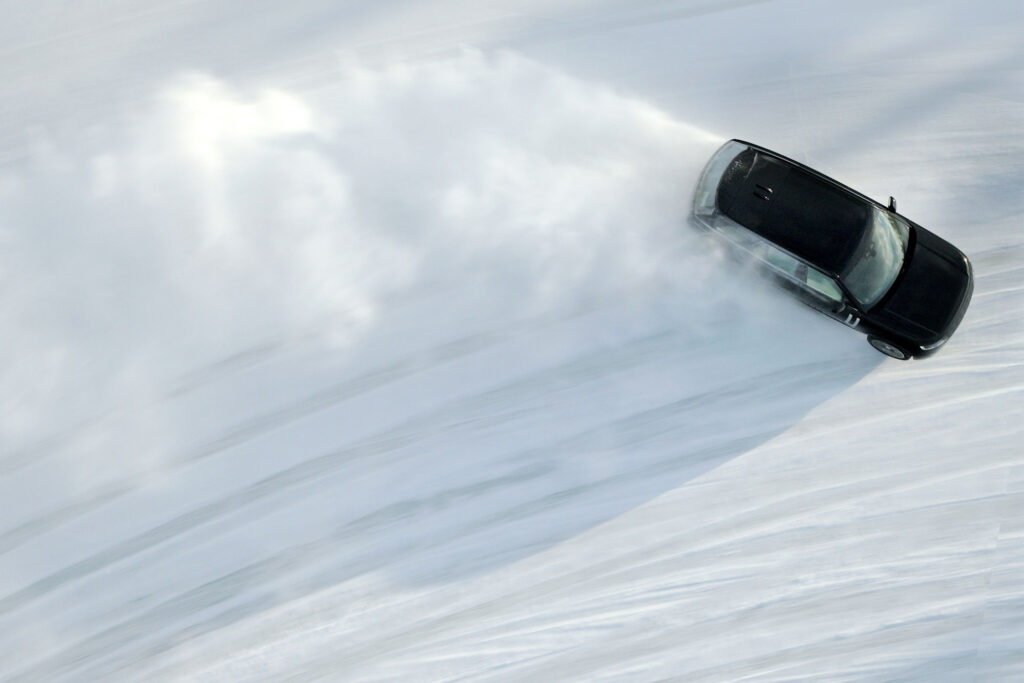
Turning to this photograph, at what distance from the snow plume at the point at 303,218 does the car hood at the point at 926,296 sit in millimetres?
1783

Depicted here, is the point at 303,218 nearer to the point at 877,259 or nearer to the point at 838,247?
the point at 838,247

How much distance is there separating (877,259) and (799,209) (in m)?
0.82

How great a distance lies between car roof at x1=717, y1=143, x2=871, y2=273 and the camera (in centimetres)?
648

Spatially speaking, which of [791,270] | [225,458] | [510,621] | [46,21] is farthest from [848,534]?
[46,21]

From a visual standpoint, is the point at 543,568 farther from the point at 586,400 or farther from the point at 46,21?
the point at 46,21

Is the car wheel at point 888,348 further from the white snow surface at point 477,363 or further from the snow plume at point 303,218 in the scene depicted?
the snow plume at point 303,218

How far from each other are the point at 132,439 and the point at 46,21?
3959 mm

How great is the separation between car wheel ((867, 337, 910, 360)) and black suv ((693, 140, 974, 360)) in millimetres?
22

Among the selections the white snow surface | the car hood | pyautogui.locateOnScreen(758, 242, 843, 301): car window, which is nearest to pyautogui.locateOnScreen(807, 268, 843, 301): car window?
pyautogui.locateOnScreen(758, 242, 843, 301): car window

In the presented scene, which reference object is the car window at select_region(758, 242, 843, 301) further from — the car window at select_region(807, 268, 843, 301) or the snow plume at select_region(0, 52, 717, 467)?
the snow plume at select_region(0, 52, 717, 467)

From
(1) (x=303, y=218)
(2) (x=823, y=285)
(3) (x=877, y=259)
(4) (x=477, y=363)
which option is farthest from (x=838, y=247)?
(1) (x=303, y=218)

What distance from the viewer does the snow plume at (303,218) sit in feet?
23.3

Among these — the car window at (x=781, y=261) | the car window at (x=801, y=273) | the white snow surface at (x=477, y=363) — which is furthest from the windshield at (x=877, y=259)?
the white snow surface at (x=477, y=363)

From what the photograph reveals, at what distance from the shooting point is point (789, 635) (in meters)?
7.30
